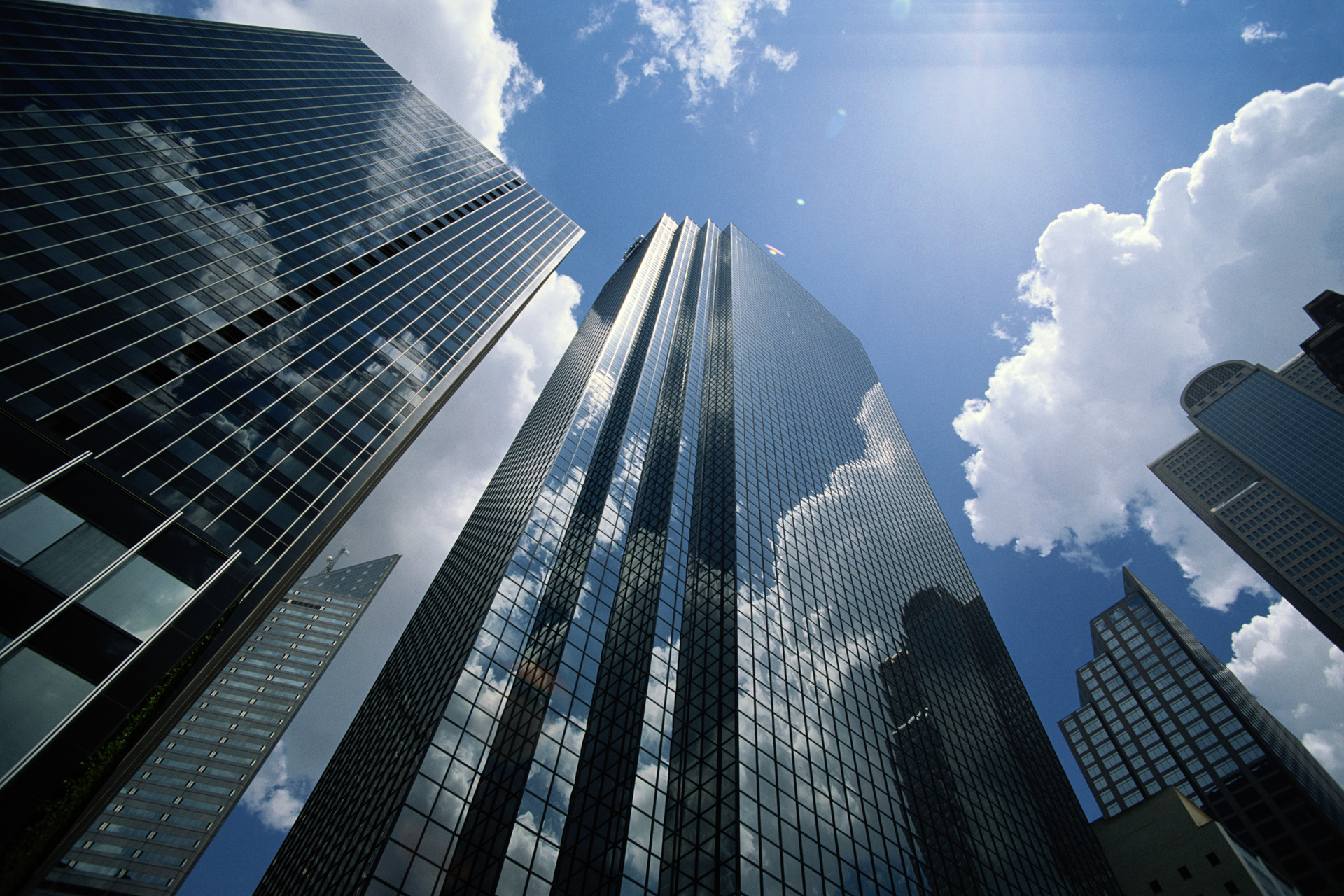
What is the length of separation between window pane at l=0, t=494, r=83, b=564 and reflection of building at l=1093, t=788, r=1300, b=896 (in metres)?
83.8

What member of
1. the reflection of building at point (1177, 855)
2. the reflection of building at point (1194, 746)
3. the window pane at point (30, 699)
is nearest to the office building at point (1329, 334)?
the reflection of building at point (1177, 855)

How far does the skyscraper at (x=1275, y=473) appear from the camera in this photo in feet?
416

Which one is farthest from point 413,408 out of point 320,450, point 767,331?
point 767,331

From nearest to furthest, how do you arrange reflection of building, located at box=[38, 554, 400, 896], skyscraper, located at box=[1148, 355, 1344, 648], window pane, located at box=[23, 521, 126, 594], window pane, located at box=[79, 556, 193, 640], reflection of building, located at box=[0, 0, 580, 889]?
1. window pane, located at box=[23, 521, 126, 594]
2. reflection of building, located at box=[0, 0, 580, 889]
3. window pane, located at box=[79, 556, 193, 640]
4. reflection of building, located at box=[38, 554, 400, 896]
5. skyscraper, located at box=[1148, 355, 1344, 648]

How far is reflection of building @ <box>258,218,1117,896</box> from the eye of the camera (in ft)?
106

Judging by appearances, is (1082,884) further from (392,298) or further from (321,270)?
(321,270)

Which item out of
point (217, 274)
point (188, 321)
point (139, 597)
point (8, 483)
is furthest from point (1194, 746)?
point (217, 274)

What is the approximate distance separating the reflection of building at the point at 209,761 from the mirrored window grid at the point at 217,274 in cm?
4621

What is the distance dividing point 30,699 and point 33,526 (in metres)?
4.70

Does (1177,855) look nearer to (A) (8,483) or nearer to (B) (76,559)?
(B) (76,559)

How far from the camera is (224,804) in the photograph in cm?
9525

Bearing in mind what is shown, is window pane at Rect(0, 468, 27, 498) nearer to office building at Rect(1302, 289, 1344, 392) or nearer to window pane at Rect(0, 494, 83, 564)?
window pane at Rect(0, 494, 83, 564)

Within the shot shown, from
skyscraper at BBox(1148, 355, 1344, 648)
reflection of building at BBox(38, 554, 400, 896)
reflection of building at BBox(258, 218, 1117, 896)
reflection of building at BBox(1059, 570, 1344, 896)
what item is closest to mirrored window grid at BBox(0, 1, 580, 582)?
reflection of building at BBox(258, 218, 1117, 896)

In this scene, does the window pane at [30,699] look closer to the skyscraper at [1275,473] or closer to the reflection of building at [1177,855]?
the reflection of building at [1177,855]
